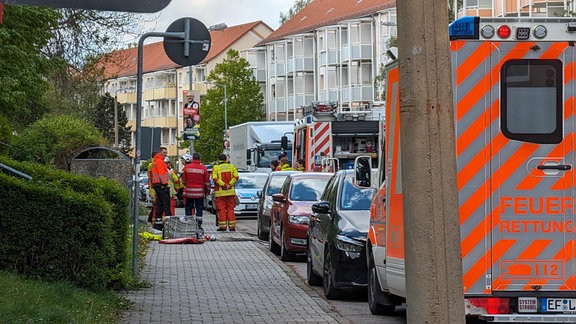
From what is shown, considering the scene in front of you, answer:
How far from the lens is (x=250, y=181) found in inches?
1492

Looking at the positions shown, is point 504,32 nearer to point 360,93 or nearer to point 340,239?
point 340,239

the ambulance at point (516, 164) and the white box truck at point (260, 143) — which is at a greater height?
the white box truck at point (260, 143)

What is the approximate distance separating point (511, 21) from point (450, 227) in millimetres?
4919

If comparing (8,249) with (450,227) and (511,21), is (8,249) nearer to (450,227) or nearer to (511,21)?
(511,21)

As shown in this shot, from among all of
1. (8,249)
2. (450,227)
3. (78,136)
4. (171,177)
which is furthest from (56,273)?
(171,177)

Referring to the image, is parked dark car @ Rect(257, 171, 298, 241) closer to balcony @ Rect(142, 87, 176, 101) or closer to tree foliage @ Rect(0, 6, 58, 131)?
tree foliage @ Rect(0, 6, 58, 131)

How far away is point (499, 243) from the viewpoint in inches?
392

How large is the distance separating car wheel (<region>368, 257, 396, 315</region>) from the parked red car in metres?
6.73

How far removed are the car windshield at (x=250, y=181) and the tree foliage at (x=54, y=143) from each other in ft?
38.8

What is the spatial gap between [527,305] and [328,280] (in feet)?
15.4

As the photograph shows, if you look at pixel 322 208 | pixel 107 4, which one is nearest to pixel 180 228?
pixel 322 208

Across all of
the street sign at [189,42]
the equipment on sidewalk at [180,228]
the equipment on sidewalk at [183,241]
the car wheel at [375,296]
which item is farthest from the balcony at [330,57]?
the car wheel at [375,296]

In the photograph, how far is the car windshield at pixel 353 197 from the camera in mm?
15102

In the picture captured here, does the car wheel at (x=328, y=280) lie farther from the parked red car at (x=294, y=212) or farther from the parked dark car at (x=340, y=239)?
the parked red car at (x=294, y=212)
